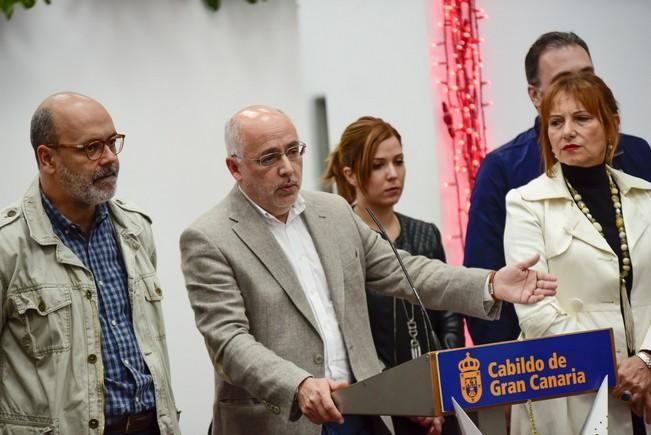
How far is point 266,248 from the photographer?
268cm

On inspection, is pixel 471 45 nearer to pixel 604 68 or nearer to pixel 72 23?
pixel 604 68

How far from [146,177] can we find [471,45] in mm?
2029

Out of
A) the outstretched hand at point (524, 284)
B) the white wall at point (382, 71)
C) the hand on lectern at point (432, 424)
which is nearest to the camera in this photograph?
the outstretched hand at point (524, 284)

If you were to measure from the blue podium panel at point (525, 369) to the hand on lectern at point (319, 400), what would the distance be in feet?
1.10

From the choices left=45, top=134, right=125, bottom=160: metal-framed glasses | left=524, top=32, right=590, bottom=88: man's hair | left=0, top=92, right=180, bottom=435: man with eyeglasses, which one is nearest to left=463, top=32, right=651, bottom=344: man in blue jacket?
left=524, top=32, right=590, bottom=88: man's hair

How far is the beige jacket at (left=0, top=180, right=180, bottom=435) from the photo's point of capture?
2.49 meters

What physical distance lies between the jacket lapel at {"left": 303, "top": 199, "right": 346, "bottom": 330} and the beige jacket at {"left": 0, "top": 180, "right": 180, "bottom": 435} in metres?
0.52

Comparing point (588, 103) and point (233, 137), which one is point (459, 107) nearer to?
point (588, 103)

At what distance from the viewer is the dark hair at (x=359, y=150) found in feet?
12.5

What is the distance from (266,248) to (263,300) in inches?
5.9

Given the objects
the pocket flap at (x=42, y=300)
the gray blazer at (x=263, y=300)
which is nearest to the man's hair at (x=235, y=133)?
the gray blazer at (x=263, y=300)

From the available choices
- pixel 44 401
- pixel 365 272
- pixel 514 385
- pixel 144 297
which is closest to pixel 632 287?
pixel 365 272

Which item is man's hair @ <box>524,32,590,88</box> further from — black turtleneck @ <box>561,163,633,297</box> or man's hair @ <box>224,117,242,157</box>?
man's hair @ <box>224,117,242,157</box>

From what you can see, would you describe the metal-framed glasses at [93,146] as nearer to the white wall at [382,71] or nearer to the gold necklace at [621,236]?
the gold necklace at [621,236]
